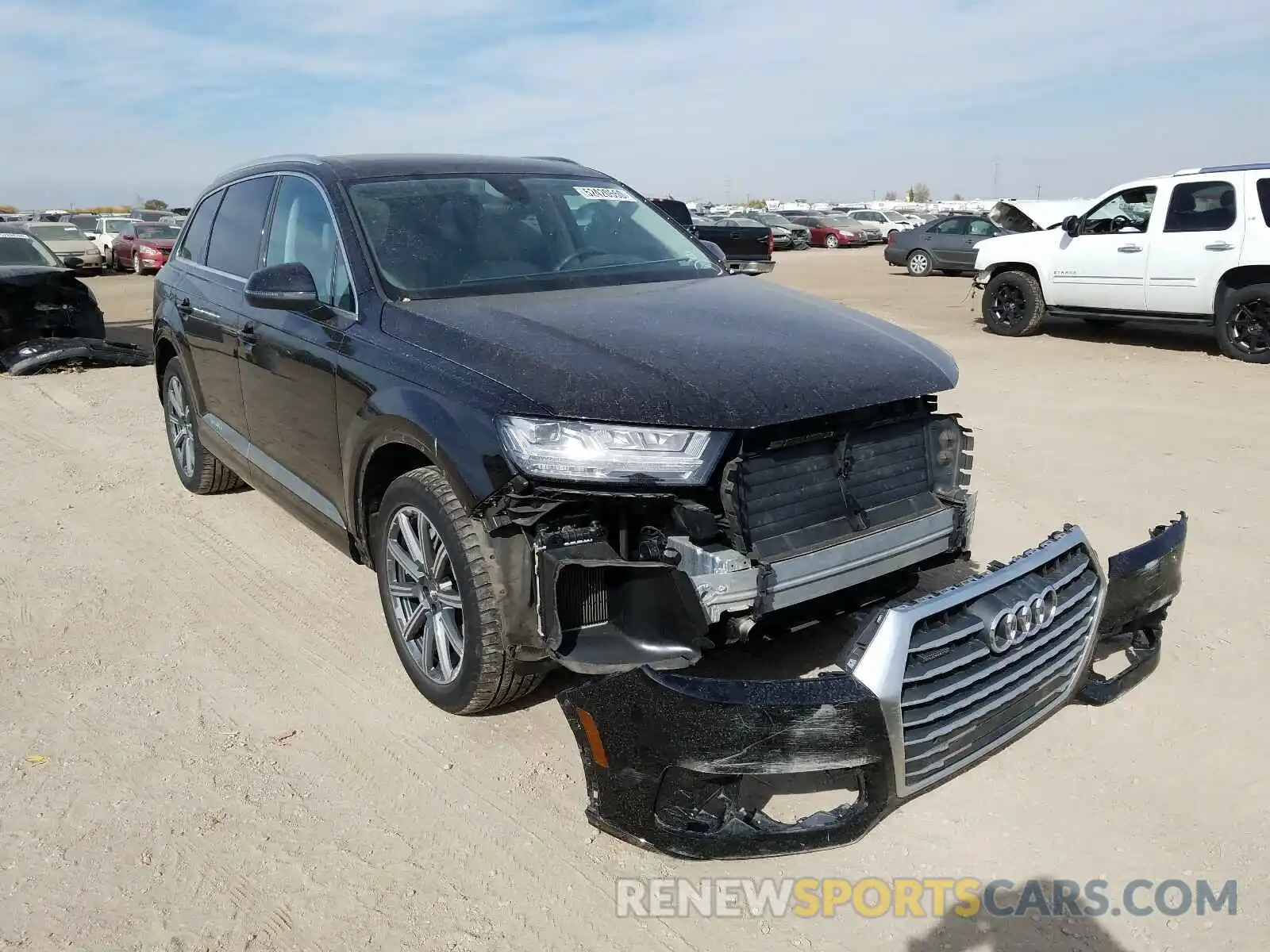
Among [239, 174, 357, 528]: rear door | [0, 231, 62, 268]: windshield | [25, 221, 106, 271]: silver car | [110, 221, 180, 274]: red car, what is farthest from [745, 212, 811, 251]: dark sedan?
[239, 174, 357, 528]: rear door

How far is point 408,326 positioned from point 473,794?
1.54 m

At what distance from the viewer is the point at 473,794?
305 centimetres

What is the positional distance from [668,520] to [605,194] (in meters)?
2.35

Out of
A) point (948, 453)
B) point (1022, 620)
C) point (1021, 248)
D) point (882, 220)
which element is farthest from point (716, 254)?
point (882, 220)

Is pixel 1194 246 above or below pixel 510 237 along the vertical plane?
below

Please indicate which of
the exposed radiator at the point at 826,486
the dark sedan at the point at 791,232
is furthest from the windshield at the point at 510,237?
the dark sedan at the point at 791,232

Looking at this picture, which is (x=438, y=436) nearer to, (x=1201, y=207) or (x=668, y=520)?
(x=668, y=520)

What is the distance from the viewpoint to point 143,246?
25203 mm

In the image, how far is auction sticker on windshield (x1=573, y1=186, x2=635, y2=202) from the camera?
14.8 ft

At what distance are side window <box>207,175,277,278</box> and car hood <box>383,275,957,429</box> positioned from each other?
1574 mm

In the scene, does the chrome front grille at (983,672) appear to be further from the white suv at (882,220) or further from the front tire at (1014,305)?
the white suv at (882,220)

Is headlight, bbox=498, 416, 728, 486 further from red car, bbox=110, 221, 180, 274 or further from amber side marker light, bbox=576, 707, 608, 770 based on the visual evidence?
red car, bbox=110, 221, 180, 274

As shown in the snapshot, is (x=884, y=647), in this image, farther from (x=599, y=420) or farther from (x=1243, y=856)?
(x=1243, y=856)

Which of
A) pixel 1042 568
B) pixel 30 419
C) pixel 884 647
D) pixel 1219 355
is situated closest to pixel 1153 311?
pixel 1219 355
